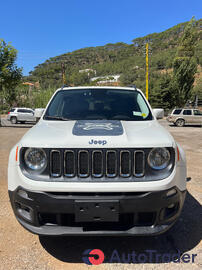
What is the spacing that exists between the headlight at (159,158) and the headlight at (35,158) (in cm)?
102

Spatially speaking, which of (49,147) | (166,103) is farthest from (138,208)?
(166,103)

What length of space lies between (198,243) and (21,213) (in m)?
1.98

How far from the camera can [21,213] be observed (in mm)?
2322

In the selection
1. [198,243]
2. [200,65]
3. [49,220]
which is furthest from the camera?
[200,65]

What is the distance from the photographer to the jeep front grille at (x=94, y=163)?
85.9 inches

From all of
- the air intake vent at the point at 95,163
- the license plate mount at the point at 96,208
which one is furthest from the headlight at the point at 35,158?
the license plate mount at the point at 96,208

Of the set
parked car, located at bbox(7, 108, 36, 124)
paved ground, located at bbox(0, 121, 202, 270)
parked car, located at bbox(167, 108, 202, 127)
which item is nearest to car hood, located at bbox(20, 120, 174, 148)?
paved ground, located at bbox(0, 121, 202, 270)

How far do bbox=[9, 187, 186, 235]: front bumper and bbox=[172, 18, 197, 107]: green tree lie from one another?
3367 centimetres

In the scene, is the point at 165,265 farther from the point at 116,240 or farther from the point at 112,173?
the point at 112,173

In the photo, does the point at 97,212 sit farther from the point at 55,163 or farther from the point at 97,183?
the point at 55,163

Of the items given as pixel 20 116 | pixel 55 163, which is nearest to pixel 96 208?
pixel 55 163

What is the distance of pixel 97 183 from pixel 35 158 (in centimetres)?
65

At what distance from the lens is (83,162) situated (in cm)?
220

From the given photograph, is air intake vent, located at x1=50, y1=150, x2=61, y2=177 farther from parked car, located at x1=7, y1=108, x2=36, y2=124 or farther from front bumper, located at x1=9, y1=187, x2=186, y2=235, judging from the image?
parked car, located at x1=7, y1=108, x2=36, y2=124
